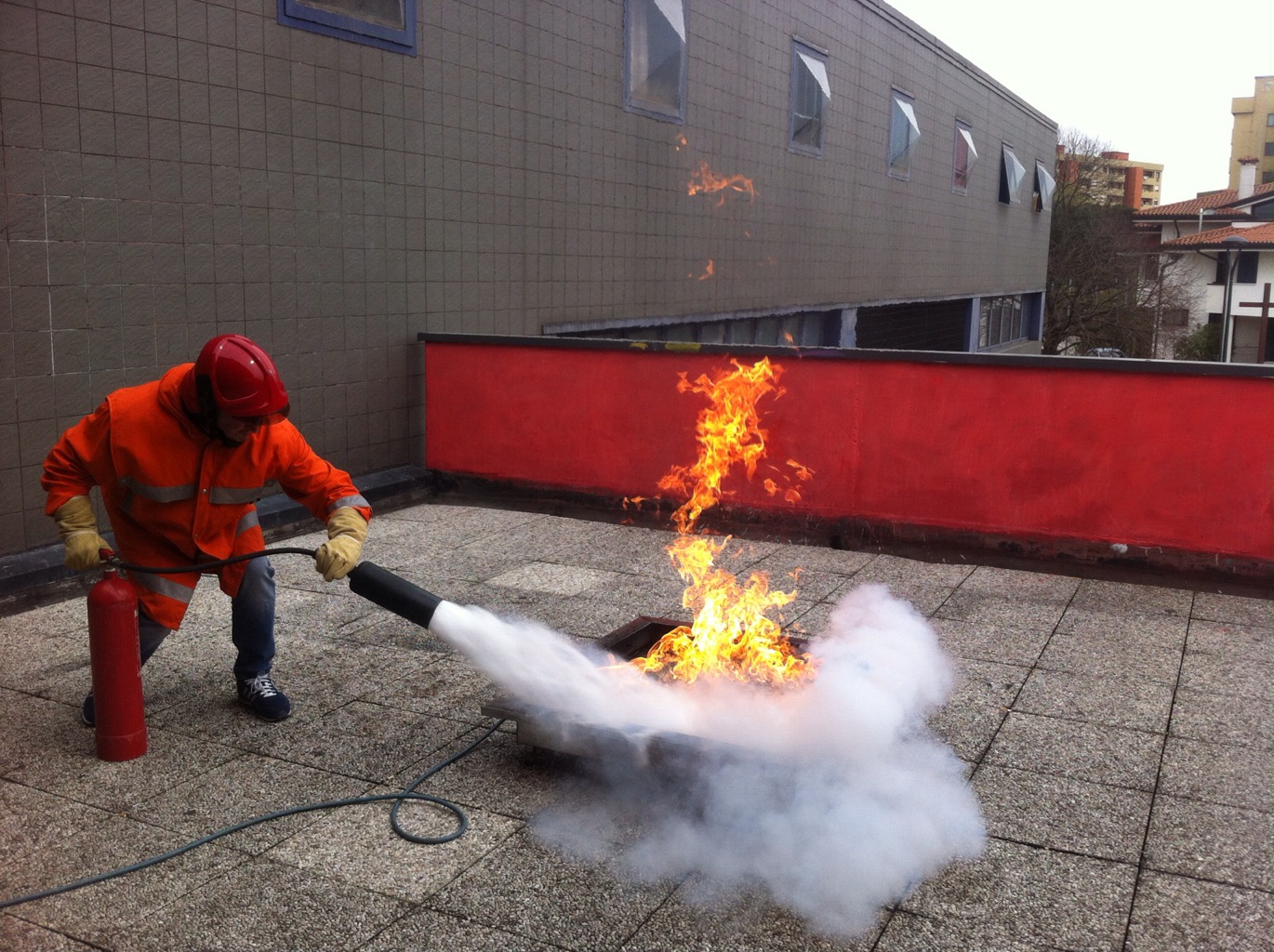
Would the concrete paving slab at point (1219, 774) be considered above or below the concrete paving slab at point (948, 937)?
above

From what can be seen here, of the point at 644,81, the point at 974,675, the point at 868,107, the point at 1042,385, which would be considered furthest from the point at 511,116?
the point at 868,107

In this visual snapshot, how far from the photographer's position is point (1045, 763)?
4582 mm

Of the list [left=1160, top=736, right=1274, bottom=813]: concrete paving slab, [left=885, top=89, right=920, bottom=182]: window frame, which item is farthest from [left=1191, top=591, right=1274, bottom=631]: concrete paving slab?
[left=885, top=89, right=920, bottom=182]: window frame

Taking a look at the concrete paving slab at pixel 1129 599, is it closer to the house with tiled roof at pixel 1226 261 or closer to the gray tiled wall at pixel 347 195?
the gray tiled wall at pixel 347 195

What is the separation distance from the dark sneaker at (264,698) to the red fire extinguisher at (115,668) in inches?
20.7

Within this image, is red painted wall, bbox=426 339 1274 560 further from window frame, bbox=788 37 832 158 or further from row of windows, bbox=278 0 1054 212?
window frame, bbox=788 37 832 158

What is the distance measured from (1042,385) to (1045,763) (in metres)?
3.92

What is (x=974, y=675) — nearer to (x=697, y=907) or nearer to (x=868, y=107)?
(x=697, y=907)

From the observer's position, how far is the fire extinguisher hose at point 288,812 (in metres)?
3.60

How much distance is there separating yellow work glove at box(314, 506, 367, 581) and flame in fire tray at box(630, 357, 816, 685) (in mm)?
1400

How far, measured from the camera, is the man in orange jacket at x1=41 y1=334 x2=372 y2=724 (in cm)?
434

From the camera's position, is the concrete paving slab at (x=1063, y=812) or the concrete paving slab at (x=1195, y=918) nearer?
the concrete paving slab at (x=1195, y=918)

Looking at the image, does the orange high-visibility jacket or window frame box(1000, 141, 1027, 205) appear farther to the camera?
window frame box(1000, 141, 1027, 205)

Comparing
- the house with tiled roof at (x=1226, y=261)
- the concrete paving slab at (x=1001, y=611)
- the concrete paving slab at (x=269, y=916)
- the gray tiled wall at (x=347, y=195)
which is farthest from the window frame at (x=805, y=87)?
the house with tiled roof at (x=1226, y=261)
